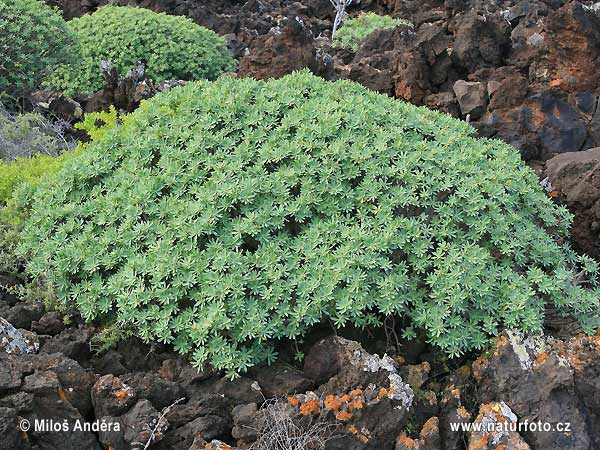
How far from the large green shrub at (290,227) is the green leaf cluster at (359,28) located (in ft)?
23.5

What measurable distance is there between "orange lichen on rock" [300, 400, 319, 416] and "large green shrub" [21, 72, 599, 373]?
335 millimetres

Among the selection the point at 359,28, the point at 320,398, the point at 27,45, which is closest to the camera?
the point at 320,398

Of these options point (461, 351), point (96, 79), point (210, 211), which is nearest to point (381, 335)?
point (461, 351)

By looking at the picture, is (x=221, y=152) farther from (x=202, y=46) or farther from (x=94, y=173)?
(x=202, y=46)

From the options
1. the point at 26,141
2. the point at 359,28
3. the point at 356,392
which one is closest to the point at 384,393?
the point at 356,392

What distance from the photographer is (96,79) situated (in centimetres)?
1011

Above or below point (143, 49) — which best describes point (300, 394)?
above

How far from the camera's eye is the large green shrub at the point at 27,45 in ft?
29.3

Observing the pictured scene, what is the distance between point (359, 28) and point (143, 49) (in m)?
4.12

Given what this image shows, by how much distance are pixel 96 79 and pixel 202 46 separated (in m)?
1.77

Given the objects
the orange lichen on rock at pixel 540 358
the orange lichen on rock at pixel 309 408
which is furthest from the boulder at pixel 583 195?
the orange lichen on rock at pixel 309 408

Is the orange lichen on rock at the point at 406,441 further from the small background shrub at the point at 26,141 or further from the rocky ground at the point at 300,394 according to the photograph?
the small background shrub at the point at 26,141

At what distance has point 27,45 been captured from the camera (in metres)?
9.21

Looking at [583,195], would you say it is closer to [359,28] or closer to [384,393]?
[384,393]
